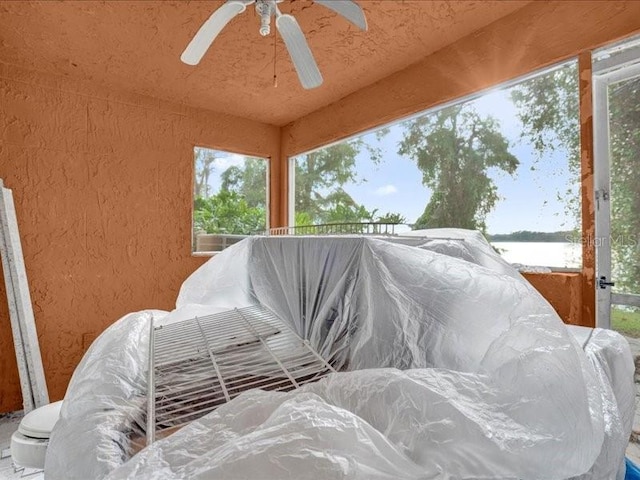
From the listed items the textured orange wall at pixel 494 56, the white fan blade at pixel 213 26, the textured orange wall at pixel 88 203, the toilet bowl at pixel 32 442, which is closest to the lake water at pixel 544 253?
the textured orange wall at pixel 494 56

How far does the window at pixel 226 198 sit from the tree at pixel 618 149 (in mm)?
2235

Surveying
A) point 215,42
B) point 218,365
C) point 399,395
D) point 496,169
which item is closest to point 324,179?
point 215,42

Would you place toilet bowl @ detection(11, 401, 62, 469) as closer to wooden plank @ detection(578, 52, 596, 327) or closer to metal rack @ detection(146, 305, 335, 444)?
metal rack @ detection(146, 305, 335, 444)

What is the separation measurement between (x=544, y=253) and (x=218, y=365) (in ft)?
5.37

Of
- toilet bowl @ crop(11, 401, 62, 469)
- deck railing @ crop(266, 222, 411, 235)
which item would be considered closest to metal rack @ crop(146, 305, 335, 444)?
deck railing @ crop(266, 222, 411, 235)

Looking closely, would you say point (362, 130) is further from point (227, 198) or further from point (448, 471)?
point (448, 471)

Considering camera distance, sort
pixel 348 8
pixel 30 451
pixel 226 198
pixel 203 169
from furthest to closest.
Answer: pixel 226 198 → pixel 203 169 → pixel 348 8 → pixel 30 451

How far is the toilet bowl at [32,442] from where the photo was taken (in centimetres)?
112

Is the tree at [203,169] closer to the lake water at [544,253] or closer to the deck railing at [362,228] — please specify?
the deck railing at [362,228]

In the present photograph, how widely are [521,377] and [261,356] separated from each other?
559 millimetres

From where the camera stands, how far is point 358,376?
0.57m

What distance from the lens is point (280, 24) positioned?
132cm

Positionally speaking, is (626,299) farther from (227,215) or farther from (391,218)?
(227,215)

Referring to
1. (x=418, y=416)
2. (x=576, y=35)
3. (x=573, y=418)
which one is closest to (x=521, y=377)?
(x=573, y=418)
